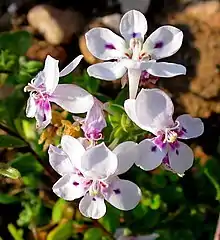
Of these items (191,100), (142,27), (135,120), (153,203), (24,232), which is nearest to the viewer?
(135,120)

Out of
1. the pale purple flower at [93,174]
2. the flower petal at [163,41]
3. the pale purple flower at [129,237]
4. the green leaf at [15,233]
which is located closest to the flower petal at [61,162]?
the pale purple flower at [93,174]

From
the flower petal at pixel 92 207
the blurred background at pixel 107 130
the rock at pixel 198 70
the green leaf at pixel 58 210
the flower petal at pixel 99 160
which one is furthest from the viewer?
the rock at pixel 198 70

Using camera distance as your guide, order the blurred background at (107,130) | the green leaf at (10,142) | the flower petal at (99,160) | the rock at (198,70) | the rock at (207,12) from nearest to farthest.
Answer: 1. the flower petal at (99,160)
2. the green leaf at (10,142)
3. the blurred background at (107,130)
4. the rock at (198,70)
5. the rock at (207,12)

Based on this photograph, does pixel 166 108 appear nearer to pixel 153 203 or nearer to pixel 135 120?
pixel 135 120

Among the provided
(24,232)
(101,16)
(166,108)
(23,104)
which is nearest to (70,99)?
(166,108)

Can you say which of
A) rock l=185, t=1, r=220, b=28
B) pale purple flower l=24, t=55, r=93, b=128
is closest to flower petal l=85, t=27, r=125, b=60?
pale purple flower l=24, t=55, r=93, b=128

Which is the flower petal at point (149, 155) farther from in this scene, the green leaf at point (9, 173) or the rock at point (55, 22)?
the rock at point (55, 22)

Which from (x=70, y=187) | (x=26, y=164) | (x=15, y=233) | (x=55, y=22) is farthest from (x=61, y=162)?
(x=55, y=22)
